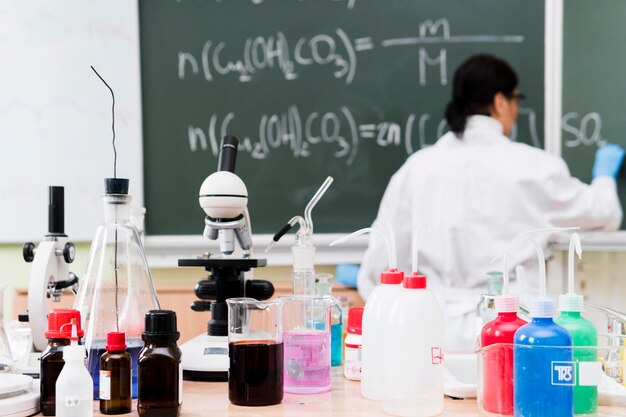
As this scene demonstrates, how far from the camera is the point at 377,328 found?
1063mm

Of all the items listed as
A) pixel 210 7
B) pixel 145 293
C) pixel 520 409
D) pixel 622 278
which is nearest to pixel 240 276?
pixel 145 293

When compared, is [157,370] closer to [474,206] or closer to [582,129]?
[474,206]

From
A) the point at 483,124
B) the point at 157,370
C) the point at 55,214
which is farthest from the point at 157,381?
the point at 483,124

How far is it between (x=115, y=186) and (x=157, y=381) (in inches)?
13.8

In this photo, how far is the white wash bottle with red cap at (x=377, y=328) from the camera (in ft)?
3.48

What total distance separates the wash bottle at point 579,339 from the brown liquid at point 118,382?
2.11ft

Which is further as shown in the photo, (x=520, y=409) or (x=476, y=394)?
(x=476, y=394)

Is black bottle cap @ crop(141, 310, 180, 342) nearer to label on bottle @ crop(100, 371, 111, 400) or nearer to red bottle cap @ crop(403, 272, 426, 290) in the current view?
label on bottle @ crop(100, 371, 111, 400)

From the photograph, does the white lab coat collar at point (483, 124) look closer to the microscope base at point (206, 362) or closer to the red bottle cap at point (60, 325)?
the microscope base at point (206, 362)

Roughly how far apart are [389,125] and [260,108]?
51 cm

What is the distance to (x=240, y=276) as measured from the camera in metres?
1.37

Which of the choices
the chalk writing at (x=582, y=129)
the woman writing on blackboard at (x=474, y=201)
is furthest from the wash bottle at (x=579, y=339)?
the chalk writing at (x=582, y=129)

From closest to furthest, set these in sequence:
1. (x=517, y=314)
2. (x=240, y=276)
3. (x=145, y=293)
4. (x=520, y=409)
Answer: (x=520, y=409)
(x=517, y=314)
(x=145, y=293)
(x=240, y=276)

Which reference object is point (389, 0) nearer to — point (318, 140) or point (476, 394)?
point (318, 140)
